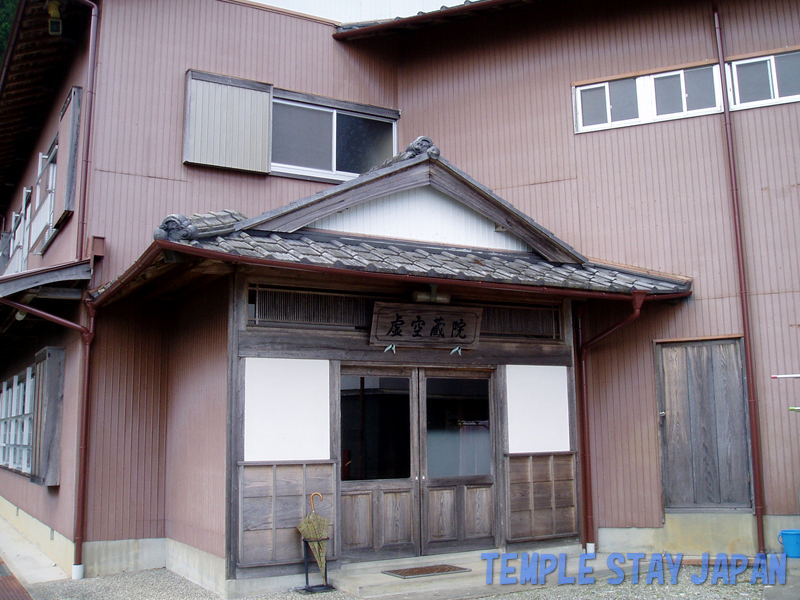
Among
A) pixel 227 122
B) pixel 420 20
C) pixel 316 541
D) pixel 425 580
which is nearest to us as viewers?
pixel 316 541

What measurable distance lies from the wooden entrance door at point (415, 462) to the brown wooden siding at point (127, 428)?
2656 mm

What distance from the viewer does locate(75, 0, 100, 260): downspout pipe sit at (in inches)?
364

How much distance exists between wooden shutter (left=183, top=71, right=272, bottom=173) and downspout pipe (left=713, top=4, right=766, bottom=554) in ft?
20.0

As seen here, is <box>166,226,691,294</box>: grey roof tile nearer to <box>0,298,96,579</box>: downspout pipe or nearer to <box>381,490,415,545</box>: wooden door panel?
<box>0,298,96,579</box>: downspout pipe

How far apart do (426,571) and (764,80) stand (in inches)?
290

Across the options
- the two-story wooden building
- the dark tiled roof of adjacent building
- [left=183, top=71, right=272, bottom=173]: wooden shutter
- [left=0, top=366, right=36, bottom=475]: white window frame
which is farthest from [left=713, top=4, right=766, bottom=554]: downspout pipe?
[left=0, top=366, right=36, bottom=475]: white window frame

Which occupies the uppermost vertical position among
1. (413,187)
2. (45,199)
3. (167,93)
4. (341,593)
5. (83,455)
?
(167,93)

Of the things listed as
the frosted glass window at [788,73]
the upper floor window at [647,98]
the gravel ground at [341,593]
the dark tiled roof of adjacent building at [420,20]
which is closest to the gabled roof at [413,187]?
the upper floor window at [647,98]

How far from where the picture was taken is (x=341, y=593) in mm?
7262

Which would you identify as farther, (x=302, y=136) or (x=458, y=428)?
(x=302, y=136)

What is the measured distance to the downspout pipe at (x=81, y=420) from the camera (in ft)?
27.9

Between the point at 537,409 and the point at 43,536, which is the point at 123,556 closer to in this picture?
the point at 43,536

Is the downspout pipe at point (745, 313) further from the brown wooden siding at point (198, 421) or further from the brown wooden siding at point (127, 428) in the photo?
the brown wooden siding at point (127, 428)

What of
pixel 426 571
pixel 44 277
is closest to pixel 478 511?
pixel 426 571
